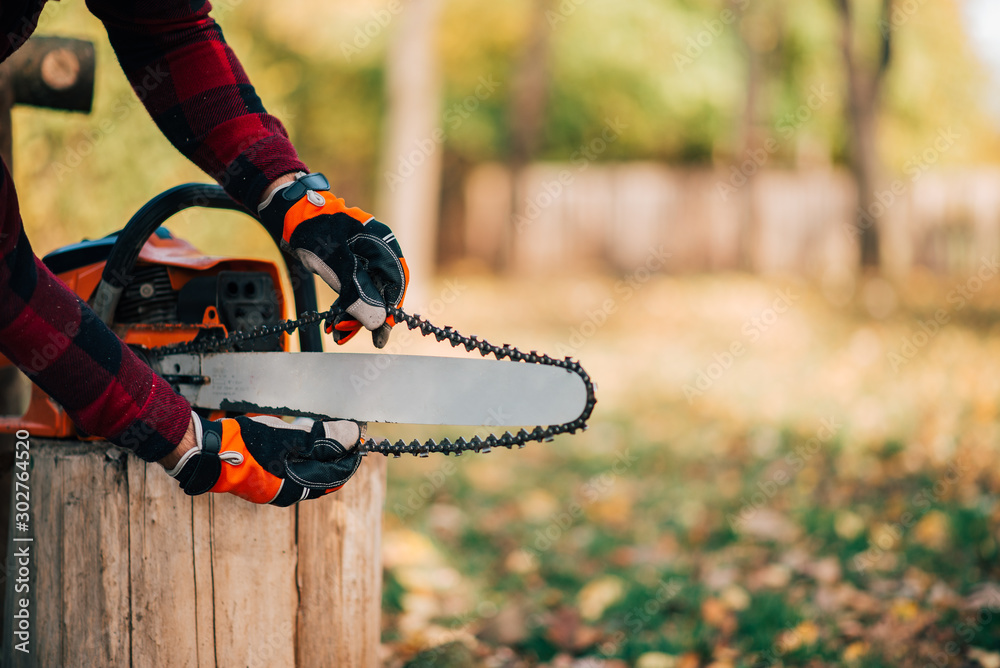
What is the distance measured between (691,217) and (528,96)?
4186mm

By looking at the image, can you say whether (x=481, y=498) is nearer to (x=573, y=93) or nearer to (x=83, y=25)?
(x=83, y=25)

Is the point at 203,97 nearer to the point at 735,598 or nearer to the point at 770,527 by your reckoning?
the point at 735,598

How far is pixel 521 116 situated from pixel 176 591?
13265 millimetres

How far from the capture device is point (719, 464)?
413 cm

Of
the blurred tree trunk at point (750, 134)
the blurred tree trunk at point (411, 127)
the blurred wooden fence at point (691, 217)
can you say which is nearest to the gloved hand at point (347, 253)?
the blurred tree trunk at point (411, 127)

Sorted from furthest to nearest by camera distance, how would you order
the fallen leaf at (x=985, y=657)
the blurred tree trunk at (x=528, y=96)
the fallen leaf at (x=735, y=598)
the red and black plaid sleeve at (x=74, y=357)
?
the blurred tree trunk at (x=528, y=96) → the fallen leaf at (x=735, y=598) → the fallen leaf at (x=985, y=657) → the red and black plaid sleeve at (x=74, y=357)

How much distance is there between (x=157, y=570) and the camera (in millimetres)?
1640

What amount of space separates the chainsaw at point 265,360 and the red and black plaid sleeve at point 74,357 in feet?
0.79

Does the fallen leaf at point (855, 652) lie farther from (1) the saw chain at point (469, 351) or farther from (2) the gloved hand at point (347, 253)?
(2) the gloved hand at point (347, 253)

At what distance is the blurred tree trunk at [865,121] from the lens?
9.17 metres

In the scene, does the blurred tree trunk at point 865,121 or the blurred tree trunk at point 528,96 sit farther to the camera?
the blurred tree trunk at point 528,96

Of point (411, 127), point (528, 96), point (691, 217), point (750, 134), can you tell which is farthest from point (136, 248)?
point (691, 217)

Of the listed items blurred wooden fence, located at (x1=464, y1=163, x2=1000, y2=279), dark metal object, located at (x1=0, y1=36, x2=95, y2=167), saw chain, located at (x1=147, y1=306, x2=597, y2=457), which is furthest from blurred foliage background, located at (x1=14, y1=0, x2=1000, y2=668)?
blurred wooden fence, located at (x1=464, y1=163, x2=1000, y2=279)

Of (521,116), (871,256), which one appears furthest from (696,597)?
(521,116)
